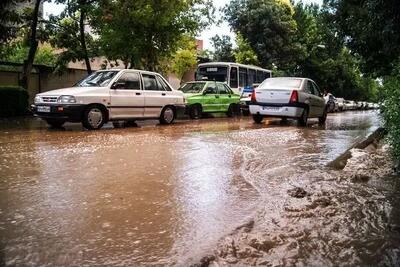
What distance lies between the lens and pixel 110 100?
42.0 ft

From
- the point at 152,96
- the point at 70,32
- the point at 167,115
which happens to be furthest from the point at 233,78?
the point at 152,96

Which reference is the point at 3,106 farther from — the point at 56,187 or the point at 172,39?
the point at 56,187

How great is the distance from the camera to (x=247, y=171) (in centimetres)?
697

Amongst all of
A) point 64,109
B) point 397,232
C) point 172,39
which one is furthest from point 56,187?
point 172,39

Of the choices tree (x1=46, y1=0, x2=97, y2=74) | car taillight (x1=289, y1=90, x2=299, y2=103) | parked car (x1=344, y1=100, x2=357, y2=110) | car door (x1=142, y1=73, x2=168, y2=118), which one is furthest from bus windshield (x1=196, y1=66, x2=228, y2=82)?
parked car (x1=344, y1=100, x2=357, y2=110)

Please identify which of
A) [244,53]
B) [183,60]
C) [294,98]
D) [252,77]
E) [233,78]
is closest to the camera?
[294,98]

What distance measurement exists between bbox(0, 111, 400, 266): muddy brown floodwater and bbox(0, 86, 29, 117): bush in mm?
7876

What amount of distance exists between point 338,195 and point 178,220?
2104mm

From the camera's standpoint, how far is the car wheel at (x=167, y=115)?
14.9m

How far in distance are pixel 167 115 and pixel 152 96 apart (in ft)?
3.50

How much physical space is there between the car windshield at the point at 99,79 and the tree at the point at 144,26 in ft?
17.2

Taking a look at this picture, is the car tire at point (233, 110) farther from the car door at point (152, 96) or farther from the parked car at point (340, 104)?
the parked car at point (340, 104)

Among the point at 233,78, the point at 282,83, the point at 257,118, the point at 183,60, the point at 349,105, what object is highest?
the point at 183,60

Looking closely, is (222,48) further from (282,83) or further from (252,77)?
(282,83)
